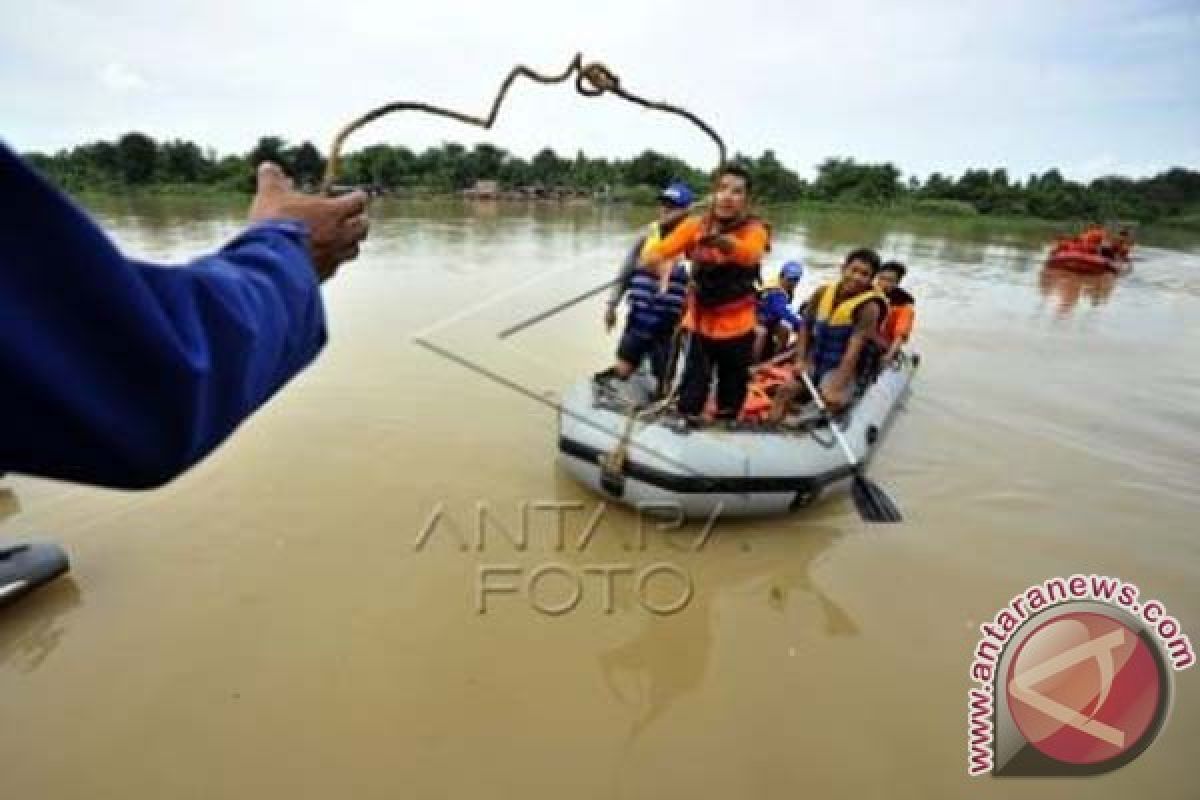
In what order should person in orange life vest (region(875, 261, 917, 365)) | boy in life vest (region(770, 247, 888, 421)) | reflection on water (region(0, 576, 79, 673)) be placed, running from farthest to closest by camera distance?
person in orange life vest (region(875, 261, 917, 365)) < boy in life vest (region(770, 247, 888, 421)) < reflection on water (region(0, 576, 79, 673))

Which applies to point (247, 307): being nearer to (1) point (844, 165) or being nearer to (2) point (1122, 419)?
(2) point (1122, 419)

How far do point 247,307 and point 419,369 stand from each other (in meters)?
6.73

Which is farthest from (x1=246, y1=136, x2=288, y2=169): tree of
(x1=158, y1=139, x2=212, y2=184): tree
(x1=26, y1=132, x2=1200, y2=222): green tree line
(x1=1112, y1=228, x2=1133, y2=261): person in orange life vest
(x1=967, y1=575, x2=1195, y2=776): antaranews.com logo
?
(x1=158, y1=139, x2=212, y2=184): tree

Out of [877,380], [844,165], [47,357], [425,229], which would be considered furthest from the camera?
[844,165]

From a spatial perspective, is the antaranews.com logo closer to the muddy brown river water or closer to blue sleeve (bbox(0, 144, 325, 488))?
the muddy brown river water

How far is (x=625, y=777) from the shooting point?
2.76 metres

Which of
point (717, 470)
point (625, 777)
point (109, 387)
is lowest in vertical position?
point (625, 777)

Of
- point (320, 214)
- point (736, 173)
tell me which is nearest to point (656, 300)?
point (736, 173)

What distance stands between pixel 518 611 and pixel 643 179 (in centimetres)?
4157

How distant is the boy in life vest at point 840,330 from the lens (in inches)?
210

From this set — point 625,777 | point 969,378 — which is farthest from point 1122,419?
point 625,777

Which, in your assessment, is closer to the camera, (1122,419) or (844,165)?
(1122,419)

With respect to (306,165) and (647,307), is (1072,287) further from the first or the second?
(306,165)

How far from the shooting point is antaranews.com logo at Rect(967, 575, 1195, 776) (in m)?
2.93
